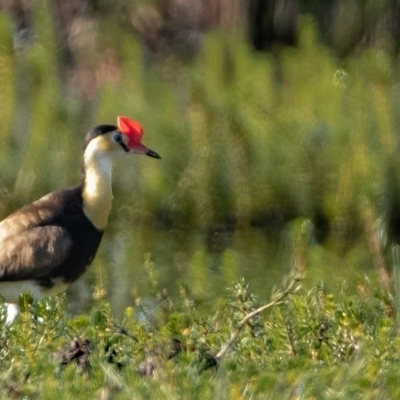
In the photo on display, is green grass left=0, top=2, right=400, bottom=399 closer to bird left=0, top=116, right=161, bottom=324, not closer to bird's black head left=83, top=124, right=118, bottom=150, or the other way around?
bird left=0, top=116, right=161, bottom=324

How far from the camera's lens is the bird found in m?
5.48

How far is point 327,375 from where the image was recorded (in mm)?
2938

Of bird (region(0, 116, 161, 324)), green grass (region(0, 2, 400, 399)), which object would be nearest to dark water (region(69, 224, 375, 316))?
green grass (region(0, 2, 400, 399))

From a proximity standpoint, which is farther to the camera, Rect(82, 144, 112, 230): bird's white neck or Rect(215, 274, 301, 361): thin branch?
Rect(82, 144, 112, 230): bird's white neck

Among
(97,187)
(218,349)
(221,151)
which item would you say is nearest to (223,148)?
(221,151)

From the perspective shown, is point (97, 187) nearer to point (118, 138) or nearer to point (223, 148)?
point (118, 138)

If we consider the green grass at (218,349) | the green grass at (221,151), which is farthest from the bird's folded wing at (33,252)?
the green grass at (218,349)

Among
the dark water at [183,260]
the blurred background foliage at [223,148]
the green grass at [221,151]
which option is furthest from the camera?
the blurred background foliage at [223,148]

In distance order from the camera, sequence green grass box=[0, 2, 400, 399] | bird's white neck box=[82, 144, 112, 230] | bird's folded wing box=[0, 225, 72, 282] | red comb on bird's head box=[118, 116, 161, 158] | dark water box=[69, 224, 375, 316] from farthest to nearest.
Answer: green grass box=[0, 2, 400, 399], red comb on bird's head box=[118, 116, 161, 158], dark water box=[69, 224, 375, 316], bird's white neck box=[82, 144, 112, 230], bird's folded wing box=[0, 225, 72, 282]

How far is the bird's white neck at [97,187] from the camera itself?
230 inches

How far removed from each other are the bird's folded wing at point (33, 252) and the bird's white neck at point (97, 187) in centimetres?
26

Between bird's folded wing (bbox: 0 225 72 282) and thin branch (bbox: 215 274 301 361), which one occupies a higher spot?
thin branch (bbox: 215 274 301 361)

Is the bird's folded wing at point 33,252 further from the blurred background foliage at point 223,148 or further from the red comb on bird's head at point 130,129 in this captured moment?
the blurred background foliage at point 223,148

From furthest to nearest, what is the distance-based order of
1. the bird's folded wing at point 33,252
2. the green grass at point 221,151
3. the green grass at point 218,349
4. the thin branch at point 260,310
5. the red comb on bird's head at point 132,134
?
1. the green grass at point 221,151
2. the red comb on bird's head at point 132,134
3. the bird's folded wing at point 33,252
4. the thin branch at point 260,310
5. the green grass at point 218,349
